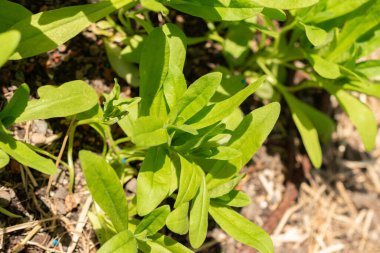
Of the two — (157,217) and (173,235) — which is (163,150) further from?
(173,235)

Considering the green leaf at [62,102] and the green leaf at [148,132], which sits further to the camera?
the green leaf at [62,102]

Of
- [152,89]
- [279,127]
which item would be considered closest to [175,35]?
[152,89]

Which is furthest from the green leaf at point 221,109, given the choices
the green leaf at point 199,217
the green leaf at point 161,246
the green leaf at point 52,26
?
the green leaf at point 52,26

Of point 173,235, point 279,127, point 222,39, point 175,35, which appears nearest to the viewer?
point 175,35

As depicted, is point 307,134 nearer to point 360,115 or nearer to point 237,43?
point 360,115

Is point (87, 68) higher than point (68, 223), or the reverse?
point (87, 68)

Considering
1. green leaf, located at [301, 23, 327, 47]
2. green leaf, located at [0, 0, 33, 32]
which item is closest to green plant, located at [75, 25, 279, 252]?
green leaf, located at [301, 23, 327, 47]

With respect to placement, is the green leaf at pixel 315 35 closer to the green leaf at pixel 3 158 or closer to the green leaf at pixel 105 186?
the green leaf at pixel 105 186
